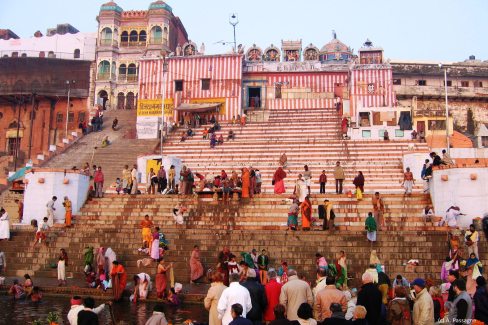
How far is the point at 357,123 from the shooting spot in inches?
1251

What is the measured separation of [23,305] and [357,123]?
23.6 meters

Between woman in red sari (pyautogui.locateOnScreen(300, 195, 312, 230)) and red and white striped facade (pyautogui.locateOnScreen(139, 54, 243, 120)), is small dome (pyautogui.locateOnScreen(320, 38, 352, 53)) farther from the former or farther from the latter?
woman in red sari (pyautogui.locateOnScreen(300, 195, 312, 230))

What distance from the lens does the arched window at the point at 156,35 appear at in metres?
46.2

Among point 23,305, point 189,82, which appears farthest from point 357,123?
point 23,305

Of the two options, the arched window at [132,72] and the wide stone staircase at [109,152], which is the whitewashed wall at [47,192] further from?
the arched window at [132,72]

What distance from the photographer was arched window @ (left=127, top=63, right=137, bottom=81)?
46.0 m

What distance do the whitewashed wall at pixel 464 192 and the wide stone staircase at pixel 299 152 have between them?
14.3ft

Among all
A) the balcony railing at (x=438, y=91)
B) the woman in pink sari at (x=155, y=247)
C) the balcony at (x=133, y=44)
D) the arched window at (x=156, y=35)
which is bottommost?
the woman in pink sari at (x=155, y=247)

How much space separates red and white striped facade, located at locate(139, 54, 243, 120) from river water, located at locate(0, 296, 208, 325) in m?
25.3

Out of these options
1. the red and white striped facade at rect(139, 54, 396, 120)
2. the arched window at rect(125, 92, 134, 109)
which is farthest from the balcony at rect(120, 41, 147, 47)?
the red and white striped facade at rect(139, 54, 396, 120)

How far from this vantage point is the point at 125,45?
47.2 m

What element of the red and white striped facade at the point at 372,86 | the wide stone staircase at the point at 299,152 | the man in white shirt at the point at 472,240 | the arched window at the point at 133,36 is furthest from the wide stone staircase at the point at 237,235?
the arched window at the point at 133,36

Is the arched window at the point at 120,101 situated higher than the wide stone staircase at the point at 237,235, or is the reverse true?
the arched window at the point at 120,101

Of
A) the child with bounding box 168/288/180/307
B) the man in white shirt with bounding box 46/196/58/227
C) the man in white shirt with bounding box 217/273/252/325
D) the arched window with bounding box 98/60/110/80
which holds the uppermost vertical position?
the arched window with bounding box 98/60/110/80
